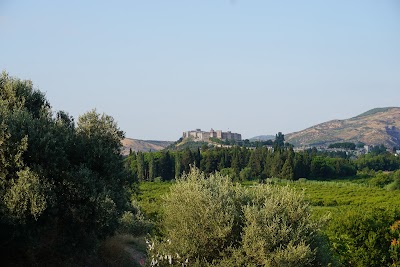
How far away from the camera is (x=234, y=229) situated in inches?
444

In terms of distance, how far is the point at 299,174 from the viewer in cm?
9669

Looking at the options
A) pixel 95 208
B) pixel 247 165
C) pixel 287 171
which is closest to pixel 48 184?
pixel 95 208

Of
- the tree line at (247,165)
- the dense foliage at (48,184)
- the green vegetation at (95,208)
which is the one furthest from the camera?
the tree line at (247,165)

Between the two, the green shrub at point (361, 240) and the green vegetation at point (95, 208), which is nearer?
the green vegetation at point (95, 208)

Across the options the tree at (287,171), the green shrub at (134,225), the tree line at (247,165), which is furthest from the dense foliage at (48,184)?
the tree at (287,171)

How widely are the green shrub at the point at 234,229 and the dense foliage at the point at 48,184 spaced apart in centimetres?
174

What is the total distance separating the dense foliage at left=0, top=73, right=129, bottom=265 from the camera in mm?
10195

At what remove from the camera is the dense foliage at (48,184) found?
10195mm

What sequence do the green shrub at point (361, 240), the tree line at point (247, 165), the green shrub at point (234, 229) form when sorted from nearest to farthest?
the green shrub at point (234, 229) < the green shrub at point (361, 240) < the tree line at point (247, 165)

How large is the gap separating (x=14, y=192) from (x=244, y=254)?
5.27 metres

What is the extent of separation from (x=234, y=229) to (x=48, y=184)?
4404 mm

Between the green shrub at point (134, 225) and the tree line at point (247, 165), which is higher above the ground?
the tree line at point (247, 165)

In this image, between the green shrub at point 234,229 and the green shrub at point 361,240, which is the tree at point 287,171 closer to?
the green shrub at point 361,240

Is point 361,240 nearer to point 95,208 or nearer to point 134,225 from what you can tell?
point 95,208
